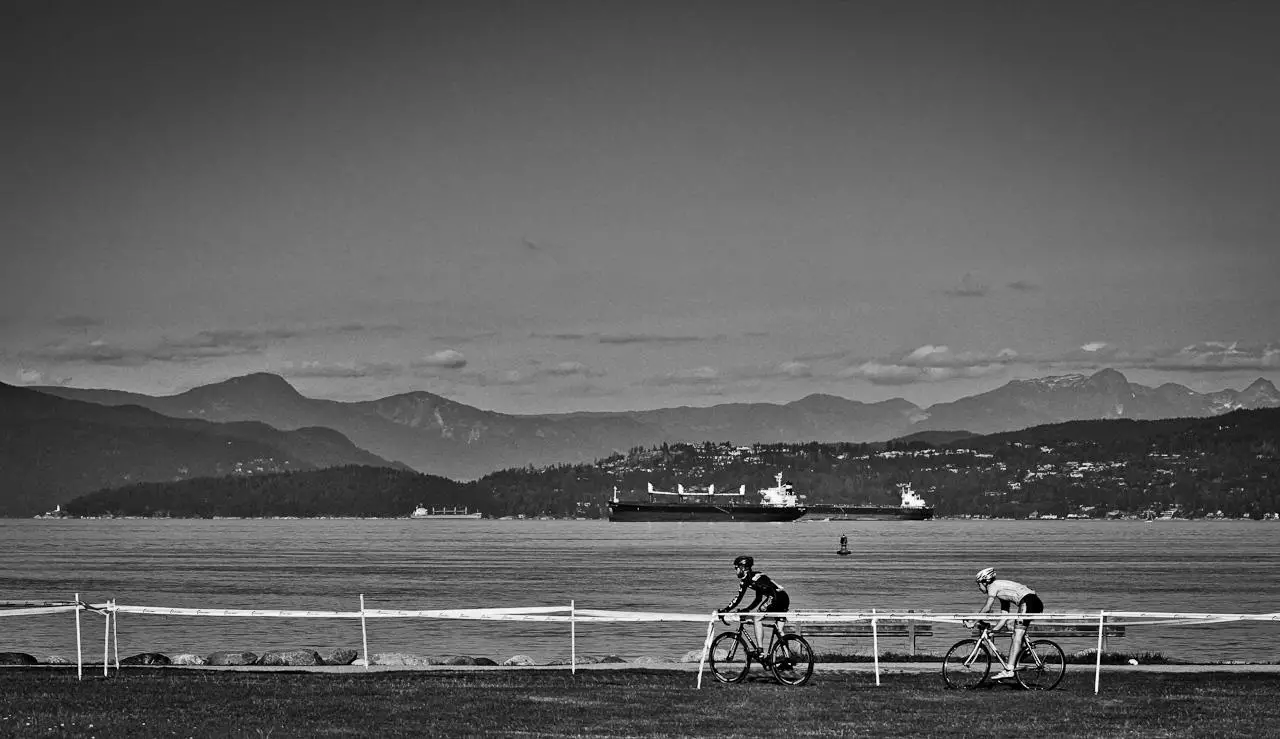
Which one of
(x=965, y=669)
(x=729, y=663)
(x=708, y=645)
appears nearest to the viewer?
(x=965, y=669)

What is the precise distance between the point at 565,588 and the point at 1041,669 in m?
58.7

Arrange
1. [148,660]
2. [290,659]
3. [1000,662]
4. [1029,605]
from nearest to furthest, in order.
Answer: [1029,605] → [1000,662] → [290,659] → [148,660]

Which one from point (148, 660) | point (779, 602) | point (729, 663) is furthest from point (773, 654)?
point (148, 660)

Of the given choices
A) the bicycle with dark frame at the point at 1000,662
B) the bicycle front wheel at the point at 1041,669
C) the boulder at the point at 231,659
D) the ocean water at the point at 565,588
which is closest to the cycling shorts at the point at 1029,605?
the bicycle with dark frame at the point at 1000,662

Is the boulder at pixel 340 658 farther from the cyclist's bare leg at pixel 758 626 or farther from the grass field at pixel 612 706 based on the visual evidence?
the cyclist's bare leg at pixel 758 626

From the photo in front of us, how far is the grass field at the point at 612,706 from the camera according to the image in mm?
20625

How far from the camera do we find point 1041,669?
25.4 meters

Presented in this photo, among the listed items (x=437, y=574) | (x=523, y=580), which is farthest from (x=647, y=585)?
(x=437, y=574)

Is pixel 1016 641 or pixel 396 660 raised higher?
pixel 1016 641

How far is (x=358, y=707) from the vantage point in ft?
75.0

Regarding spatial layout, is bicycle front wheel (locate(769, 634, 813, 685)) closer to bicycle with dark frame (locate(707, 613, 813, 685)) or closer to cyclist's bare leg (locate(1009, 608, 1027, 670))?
bicycle with dark frame (locate(707, 613, 813, 685))

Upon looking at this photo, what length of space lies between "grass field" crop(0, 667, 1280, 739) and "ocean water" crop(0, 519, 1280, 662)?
1525cm

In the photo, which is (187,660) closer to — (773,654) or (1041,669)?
(773,654)

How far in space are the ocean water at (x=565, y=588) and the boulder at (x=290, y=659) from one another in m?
9.09
